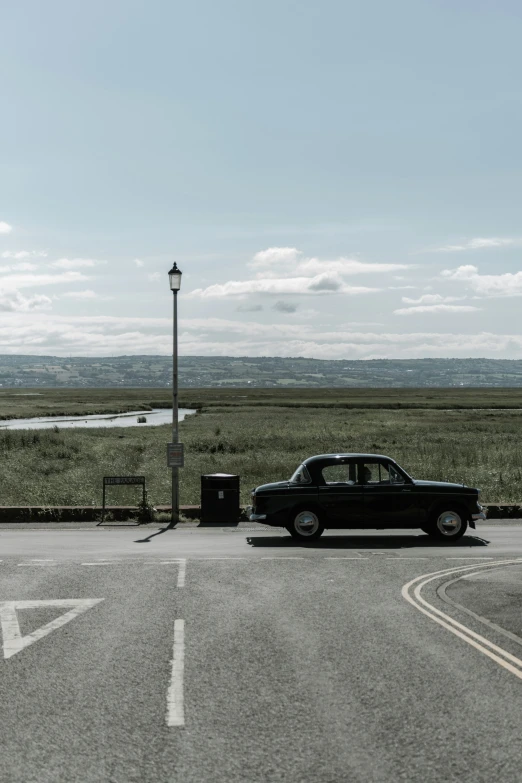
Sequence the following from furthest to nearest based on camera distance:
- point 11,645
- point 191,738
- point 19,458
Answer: point 19,458 → point 11,645 → point 191,738

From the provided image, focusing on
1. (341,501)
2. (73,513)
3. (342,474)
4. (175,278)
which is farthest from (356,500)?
(73,513)

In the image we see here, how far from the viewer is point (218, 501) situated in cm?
2209

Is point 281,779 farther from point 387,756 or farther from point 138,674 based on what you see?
point 138,674

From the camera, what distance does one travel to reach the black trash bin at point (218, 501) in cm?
2191

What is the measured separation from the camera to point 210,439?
55.8m

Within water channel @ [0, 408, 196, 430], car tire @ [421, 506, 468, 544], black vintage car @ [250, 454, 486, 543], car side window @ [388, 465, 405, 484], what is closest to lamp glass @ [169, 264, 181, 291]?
black vintage car @ [250, 454, 486, 543]

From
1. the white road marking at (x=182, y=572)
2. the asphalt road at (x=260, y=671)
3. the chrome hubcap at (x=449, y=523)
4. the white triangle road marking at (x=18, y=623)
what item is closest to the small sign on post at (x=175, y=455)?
the white road marking at (x=182, y=572)

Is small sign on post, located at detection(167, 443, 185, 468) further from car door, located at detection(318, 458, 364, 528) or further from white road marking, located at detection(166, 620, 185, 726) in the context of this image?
white road marking, located at detection(166, 620, 185, 726)

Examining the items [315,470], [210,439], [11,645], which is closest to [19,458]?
[210,439]

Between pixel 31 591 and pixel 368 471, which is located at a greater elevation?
pixel 368 471

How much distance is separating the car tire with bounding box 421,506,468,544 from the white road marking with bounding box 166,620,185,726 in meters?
9.66

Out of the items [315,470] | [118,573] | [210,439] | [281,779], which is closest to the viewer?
[281,779]

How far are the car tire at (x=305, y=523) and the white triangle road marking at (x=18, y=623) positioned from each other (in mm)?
6963

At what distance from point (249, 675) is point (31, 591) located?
5623 mm
